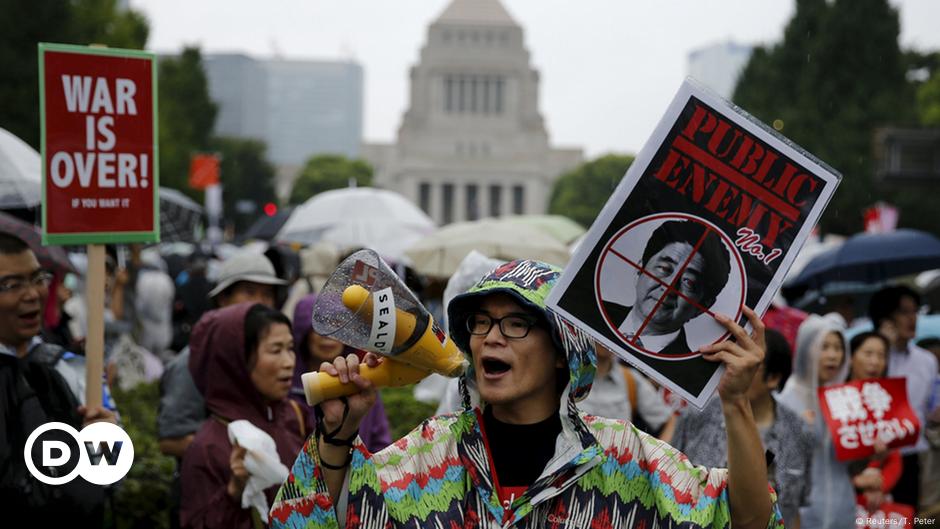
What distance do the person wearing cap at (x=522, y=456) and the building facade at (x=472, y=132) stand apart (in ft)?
343

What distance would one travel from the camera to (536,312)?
109 inches

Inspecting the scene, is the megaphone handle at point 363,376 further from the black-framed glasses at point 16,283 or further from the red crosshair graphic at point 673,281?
the black-framed glasses at point 16,283

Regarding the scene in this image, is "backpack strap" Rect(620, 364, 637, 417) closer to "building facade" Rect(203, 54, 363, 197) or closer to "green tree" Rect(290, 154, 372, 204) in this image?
"green tree" Rect(290, 154, 372, 204)

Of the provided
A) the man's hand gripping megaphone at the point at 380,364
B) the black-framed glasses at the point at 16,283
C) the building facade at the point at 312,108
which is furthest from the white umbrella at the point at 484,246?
the building facade at the point at 312,108

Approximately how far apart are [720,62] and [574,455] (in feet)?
426

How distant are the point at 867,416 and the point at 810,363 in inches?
17.1

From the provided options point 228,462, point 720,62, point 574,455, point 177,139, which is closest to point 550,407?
point 574,455

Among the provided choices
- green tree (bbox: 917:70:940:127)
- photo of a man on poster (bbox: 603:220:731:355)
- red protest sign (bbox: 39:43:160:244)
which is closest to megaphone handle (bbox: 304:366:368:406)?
photo of a man on poster (bbox: 603:220:731:355)

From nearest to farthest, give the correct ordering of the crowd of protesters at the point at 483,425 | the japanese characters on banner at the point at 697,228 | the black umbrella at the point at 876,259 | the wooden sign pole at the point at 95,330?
the crowd of protesters at the point at 483,425 → the japanese characters on banner at the point at 697,228 → the wooden sign pole at the point at 95,330 → the black umbrella at the point at 876,259

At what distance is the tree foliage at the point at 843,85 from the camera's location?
39438 mm

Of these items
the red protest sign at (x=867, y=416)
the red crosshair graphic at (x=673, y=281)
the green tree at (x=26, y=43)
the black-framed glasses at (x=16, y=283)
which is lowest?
the red protest sign at (x=867, y=416)

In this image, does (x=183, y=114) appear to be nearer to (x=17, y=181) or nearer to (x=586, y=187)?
(x=586, y=187)

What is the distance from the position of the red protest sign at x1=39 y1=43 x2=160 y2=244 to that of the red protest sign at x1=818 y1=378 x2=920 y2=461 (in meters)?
3.09

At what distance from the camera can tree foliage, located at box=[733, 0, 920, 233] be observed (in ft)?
129
